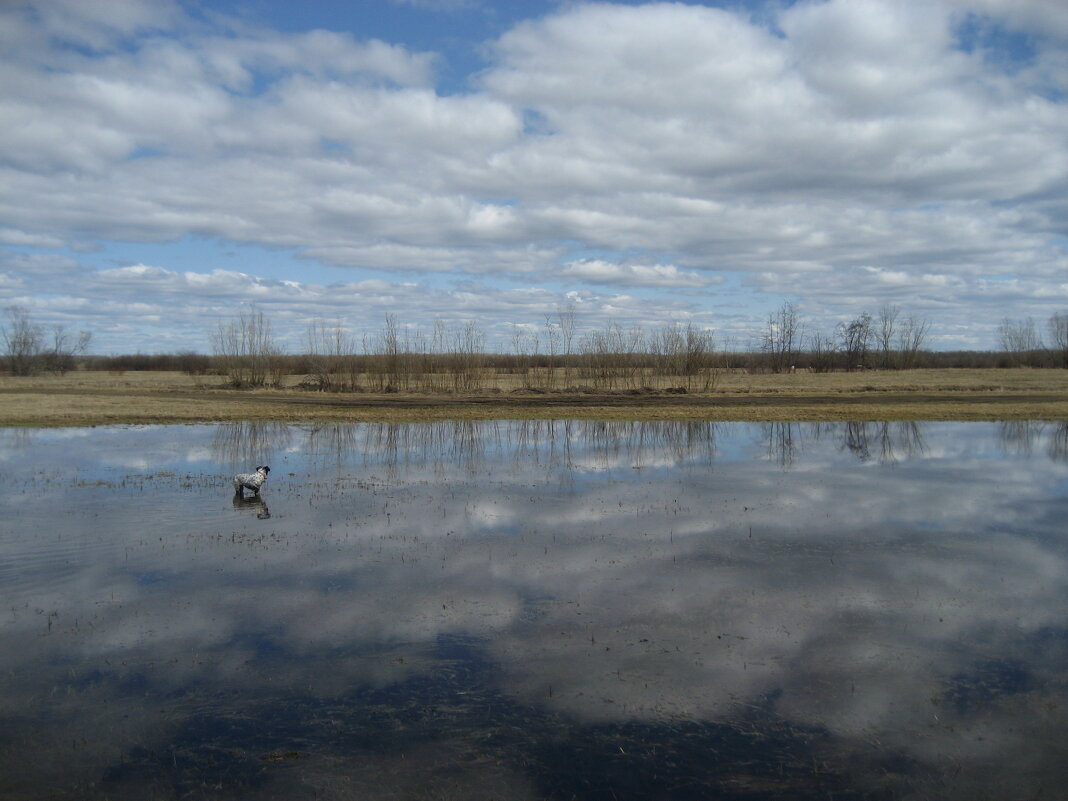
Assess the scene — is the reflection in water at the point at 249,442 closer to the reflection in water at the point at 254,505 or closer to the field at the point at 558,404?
the field at the point at 558,404

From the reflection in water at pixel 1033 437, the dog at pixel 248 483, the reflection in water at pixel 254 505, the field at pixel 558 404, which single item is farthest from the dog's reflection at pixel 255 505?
the reflection in water at pixel 1033 437

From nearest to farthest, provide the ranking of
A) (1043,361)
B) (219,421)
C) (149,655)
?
(149,655), (219,421), (1043,361)

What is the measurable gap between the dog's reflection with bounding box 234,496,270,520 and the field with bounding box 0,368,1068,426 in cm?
1545

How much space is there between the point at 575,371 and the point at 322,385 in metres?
15.0

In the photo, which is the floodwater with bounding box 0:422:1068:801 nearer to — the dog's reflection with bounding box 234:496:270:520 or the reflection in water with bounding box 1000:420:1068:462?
the dog's reflection with bounding box 234:496:270:520

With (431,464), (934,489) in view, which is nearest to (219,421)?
(431,464)

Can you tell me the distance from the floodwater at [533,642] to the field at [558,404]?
50.0 feet

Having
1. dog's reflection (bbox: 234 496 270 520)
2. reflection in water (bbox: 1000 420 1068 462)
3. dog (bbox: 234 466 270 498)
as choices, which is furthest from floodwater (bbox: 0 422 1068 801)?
reflection in water (bbox: 1000 420 1068 462)

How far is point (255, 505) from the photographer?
1200cm

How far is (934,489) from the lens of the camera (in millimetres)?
13367

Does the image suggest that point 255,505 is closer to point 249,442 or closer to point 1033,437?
point 249,442

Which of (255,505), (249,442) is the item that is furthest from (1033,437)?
(249,442)

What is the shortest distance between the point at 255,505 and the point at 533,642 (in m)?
6.98

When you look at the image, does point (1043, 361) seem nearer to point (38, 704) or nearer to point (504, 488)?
point (504, 488)
